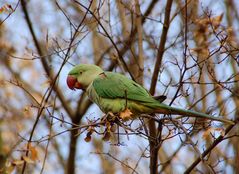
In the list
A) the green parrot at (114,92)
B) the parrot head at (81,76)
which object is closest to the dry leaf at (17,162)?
the green parrot at (114,92)

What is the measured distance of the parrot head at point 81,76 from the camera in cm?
512

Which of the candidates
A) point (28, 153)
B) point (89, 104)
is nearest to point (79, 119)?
point (89, 104)

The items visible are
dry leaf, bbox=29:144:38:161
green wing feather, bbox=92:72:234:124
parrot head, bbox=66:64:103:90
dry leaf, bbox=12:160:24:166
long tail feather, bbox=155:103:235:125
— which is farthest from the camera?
parrot head, bbox=66:64:103:90

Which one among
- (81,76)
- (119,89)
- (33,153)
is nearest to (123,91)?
(119,89)

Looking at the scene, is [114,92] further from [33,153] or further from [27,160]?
[27,160]

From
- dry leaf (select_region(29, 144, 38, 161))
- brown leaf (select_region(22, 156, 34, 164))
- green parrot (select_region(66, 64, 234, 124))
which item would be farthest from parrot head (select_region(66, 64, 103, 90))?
brown leaf (select_region(22, 156, 34, 164))

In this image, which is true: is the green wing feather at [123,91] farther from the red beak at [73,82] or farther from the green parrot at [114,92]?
the red beak at [73,82]

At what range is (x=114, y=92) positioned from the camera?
478 centimetres

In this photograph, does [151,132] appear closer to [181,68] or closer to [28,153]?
[181,68]

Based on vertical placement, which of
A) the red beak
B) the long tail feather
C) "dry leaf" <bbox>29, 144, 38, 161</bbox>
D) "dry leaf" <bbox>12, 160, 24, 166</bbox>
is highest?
the red beak

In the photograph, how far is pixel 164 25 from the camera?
5.01 metres

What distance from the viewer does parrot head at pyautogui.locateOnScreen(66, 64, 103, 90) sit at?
16.8 feet

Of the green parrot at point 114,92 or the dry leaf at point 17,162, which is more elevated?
the green parrot at point 114,92

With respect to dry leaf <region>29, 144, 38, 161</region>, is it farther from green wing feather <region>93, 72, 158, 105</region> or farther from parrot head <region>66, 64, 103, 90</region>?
parrot head <region>66, 64, 103, 90</region>
